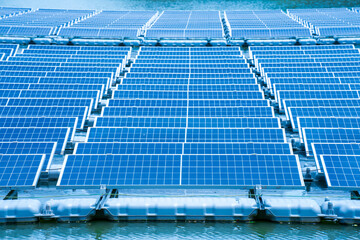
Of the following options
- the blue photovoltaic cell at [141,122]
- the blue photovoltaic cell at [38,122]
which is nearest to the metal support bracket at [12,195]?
the blue photovoltaic cell at [38,122]

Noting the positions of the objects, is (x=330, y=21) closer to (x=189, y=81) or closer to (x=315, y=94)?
(x=315, y=94)

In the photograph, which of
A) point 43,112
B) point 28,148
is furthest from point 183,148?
point 43,112

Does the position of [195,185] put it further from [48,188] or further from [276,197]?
[48,188]

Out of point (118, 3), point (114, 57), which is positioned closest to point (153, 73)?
point (114, 57)

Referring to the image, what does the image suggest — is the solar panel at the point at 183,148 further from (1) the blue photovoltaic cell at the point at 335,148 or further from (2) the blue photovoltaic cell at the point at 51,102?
(2) the blue photovoltaic cell at the point at 51,102

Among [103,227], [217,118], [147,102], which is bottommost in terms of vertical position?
[103,227]

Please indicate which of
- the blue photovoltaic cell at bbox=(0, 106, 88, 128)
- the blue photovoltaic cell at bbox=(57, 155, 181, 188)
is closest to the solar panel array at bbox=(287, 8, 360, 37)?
the blue photovoltaic cell at bbox=(0, 106, 88, 128)
